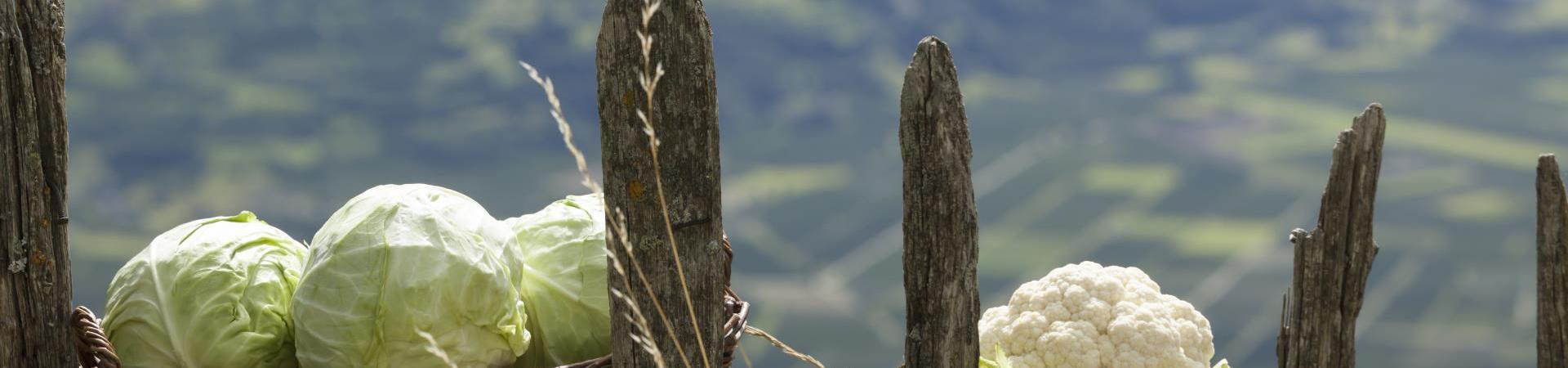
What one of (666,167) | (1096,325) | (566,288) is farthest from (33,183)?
(1096,325)

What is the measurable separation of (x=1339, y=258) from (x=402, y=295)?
2.63 m

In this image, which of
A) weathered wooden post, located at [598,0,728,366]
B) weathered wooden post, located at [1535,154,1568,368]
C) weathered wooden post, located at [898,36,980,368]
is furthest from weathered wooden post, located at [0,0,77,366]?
weathered wooden post, located at [1535,154,1568,368]

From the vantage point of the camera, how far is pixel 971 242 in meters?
3.18

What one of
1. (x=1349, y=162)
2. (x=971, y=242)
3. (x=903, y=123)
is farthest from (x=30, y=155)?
(x=1349, y=162)

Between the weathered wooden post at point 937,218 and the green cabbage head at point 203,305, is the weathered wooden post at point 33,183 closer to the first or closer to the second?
the green cabbage head at point 203,305

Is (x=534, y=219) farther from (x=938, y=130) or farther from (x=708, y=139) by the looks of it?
(x=938, y=130)

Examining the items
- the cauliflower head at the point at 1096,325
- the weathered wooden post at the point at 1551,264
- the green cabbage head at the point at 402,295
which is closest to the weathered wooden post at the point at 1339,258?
the cauliflower head at the point at 1096,325

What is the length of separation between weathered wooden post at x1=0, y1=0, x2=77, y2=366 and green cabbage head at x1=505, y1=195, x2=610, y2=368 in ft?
4.01

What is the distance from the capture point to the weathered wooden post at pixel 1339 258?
11.3 feet

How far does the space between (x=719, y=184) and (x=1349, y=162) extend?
1.80 m

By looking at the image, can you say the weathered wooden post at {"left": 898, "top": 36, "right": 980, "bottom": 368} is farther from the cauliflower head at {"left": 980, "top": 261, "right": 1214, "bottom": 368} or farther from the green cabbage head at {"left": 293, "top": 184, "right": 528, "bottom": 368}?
the green cabbage head at {"left": 293, "top": 184, "right": 528, "bottom": 368}

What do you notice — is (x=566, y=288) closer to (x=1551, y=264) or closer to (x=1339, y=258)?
(x=1339, y=258)

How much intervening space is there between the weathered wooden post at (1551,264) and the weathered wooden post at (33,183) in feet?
14.0

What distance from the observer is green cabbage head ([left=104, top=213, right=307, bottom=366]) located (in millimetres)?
3344
